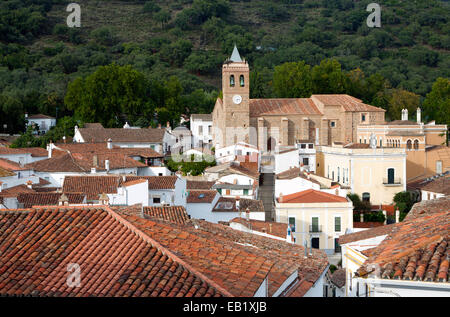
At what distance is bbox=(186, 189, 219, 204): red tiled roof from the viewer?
27469 millimetres

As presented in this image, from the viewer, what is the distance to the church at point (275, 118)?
59.4 meters

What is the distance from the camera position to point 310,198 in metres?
33.8

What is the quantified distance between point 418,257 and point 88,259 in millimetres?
4141

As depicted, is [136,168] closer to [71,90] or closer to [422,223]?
[422,223]

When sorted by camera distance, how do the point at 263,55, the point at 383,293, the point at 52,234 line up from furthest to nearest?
the point at 263,55 < the point at 52,234 < the point at 383,293

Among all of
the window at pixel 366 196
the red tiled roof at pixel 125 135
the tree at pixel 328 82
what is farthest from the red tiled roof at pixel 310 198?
the tree at pixel 328 82

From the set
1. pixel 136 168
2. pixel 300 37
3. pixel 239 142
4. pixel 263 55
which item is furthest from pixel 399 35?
pixel 136 168

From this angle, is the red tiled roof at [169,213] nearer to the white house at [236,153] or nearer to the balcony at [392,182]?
the balcony at [392,182]

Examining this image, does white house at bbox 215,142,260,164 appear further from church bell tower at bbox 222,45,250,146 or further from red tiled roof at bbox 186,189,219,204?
red tiled roof at bbox 186,189,219,204

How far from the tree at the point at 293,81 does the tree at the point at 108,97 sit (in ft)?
47.4

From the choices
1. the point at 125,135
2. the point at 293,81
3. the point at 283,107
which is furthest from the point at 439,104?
the point at 125,135

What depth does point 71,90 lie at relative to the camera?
235 feet

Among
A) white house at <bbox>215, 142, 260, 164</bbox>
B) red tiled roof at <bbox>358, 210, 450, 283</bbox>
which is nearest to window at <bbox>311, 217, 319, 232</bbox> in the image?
white house at <bbox>215, 142, 260, 164</bbox>

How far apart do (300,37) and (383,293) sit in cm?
14164
